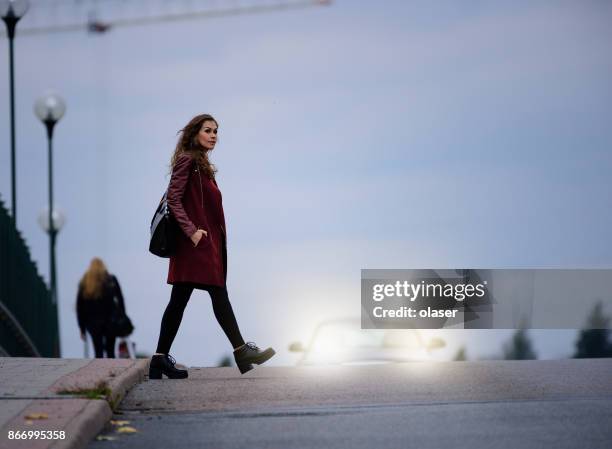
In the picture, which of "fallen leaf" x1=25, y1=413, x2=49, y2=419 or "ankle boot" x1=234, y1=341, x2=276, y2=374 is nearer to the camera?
"fallen leaf" x1=25, y1=413, x2=49, y2=419

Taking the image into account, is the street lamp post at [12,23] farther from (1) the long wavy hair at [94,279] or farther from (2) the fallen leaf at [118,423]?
(2) the fallen leaf at [118,423]

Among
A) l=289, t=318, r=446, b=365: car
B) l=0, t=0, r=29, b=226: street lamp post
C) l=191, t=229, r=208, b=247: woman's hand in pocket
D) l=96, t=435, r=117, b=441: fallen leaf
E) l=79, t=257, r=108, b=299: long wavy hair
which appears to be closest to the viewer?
l=96, t=435, r=117, b=441: fallen leaf

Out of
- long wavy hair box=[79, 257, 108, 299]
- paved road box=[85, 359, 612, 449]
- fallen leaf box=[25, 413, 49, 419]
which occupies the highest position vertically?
long wavy hair box=[79, 257, 108, 299]

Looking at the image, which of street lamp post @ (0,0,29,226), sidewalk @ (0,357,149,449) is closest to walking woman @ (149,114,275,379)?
sidewalk @ (0,357,149,449)

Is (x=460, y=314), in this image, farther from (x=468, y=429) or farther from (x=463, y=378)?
(x=468, y=429)

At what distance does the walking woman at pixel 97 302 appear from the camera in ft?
59.1

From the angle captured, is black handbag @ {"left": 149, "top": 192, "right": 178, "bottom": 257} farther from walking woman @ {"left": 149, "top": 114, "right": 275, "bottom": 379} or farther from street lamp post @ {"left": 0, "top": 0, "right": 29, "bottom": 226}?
street lamp post @ {"left": 0, "top": 0, "right": 29, "bottom": 226}

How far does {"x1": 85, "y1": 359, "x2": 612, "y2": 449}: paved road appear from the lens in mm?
6812

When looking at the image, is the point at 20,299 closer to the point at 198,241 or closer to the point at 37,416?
the point at 198,241

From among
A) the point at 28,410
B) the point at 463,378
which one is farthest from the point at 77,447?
the point at 463,378

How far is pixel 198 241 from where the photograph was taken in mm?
9203

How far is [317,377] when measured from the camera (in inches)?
391

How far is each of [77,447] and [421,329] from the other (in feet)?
25.2

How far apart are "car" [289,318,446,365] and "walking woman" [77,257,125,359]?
210 inches
